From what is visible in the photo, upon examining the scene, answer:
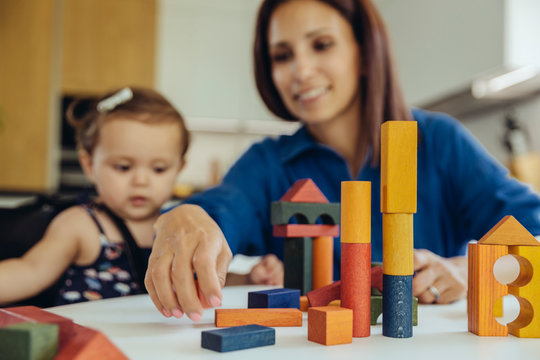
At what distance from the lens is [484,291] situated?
55 cm

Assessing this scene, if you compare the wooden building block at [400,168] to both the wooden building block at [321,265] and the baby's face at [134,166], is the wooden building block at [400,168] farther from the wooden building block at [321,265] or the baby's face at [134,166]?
the baby's face at [134,166]

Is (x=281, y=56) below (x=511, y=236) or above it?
above

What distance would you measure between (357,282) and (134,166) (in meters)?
0.83

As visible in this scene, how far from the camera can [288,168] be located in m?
1.37

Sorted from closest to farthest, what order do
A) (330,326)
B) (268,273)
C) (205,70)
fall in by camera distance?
(330,326) → (268,273) → (205,70)

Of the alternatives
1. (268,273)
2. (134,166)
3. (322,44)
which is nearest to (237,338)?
(268,273)

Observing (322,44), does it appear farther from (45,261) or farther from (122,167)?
(45,261)

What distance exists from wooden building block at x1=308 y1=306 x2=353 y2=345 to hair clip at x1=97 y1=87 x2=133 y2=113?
95cm

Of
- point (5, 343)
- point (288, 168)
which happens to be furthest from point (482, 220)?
point (5, 343)

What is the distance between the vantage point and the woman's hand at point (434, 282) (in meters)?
0.76

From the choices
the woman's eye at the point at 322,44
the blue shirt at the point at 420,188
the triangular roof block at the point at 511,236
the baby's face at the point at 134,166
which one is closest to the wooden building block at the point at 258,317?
the triangular roof block at the point at 511,236

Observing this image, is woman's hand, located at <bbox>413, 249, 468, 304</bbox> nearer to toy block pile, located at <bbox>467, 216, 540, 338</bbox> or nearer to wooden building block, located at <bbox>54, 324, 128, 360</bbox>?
toy block pile, located at <bbox>467, 216, 540, 338</bbox>

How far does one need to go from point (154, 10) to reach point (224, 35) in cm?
61

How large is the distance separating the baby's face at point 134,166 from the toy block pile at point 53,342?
85cm
